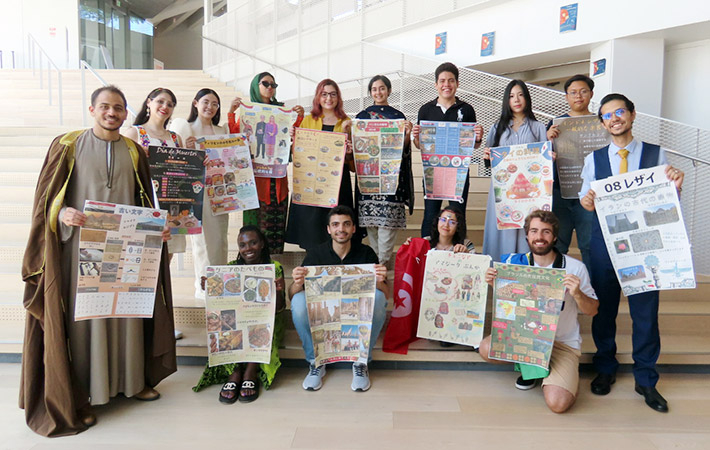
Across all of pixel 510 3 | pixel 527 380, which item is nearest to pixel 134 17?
pixel 510 3

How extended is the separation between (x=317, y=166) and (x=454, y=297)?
1.24 m

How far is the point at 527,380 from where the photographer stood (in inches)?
107

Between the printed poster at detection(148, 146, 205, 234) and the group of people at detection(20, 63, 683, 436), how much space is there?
0.15 meters

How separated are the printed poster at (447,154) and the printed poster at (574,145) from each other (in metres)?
0.57

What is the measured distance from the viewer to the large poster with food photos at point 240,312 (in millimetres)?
2537

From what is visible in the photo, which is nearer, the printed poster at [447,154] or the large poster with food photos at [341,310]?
the large poster with food photos at [341,310]

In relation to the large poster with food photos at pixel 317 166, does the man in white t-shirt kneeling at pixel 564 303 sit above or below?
below

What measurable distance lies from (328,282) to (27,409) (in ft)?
5.27

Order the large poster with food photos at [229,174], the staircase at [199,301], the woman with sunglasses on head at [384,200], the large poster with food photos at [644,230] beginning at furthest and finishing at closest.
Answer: the woman with sunglasses on head at [384,200], the staircase at [199,301], the large poster with food photos at [229,174], the large poster with food photos at [644,230]

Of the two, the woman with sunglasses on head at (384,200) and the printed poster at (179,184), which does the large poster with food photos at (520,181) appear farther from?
the printed poster at (179,184)

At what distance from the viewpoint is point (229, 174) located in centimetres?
287

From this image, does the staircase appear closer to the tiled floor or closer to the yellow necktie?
the tiled floor

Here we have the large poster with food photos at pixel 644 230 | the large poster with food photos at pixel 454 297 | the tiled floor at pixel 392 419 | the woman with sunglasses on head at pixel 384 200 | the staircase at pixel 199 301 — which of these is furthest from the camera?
the woman with sunglasses on head at pixel 384 200

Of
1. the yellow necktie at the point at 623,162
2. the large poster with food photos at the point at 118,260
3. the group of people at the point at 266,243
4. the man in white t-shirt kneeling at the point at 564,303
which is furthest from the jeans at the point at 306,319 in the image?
the yellow necktie at the point at 623,162
